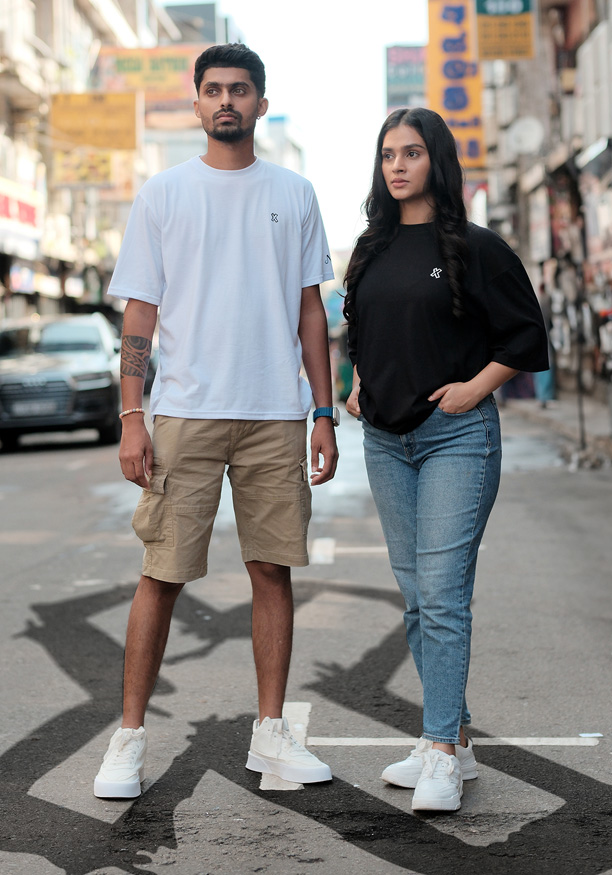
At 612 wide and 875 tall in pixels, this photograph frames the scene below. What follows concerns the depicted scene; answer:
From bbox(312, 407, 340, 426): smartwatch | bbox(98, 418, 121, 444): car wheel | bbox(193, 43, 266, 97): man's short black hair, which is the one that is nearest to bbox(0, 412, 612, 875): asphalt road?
bbox(312, 407, 340, 426): smartwatch

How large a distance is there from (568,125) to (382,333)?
22.6 metres

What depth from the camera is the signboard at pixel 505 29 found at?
2084 centimetres

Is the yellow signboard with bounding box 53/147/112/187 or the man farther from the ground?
the yellow signboard with bounding box 53/147/112/187

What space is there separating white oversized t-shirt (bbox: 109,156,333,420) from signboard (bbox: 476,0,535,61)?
18.5m

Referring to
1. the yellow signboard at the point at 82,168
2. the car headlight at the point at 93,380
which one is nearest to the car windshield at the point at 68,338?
the car headlight at the point at 93,380

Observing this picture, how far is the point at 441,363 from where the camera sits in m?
3.35

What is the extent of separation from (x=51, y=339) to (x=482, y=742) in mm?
14123

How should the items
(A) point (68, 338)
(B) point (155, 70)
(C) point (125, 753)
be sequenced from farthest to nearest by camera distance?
1. (B) point (155, 70)
2. (A) point (68, 338)
3. (C) point (125, 753)

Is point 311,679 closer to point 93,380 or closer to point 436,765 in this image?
point 436,765

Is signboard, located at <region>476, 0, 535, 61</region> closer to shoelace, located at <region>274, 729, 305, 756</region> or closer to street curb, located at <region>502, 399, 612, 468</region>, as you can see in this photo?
street curb, located at <region>502, 399, 612, 468</region>

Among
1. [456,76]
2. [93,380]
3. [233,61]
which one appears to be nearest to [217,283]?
[233,61]

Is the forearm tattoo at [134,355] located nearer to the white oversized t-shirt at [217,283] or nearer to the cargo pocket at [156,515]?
the white oversized t-shirt at [217,283]

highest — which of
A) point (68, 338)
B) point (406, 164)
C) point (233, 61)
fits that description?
point (68, 338)

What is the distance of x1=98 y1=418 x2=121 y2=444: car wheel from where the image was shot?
1678 cm
